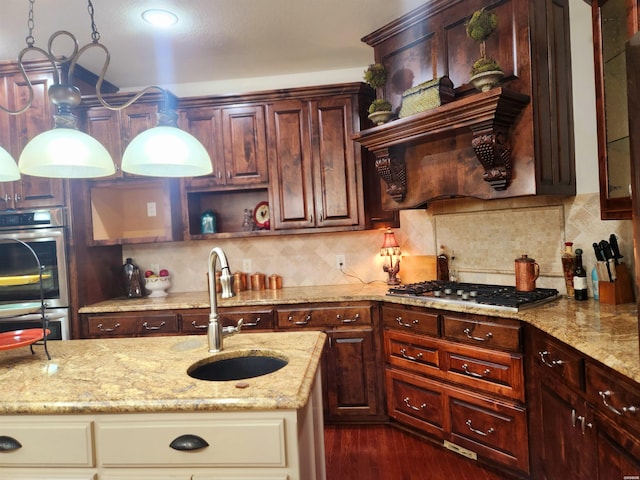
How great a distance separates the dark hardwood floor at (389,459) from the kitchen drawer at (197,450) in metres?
1.32

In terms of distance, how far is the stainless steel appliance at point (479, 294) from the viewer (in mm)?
2148

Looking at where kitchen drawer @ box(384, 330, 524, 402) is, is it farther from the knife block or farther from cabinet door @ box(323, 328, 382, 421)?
the knife block

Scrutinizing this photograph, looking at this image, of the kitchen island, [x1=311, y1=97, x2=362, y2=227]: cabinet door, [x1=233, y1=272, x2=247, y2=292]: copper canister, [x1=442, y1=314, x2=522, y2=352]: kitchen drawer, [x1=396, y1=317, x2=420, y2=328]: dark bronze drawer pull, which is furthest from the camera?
[x1=233, y1=272, x2=247, y2=292]: copper canister

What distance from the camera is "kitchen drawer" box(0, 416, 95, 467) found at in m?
1.26

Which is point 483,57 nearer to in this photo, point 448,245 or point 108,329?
point 448,245

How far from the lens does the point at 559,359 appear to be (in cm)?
171

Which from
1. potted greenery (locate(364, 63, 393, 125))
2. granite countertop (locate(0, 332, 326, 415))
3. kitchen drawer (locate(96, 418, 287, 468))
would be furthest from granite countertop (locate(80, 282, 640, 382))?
potted greenery (locate(364, 63, 393, 125))

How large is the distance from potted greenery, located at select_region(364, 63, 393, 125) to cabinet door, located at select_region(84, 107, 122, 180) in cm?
195

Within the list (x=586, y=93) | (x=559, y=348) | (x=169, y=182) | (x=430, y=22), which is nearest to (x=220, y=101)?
(x=169, y=182)

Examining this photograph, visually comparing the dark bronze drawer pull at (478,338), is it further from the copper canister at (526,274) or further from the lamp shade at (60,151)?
the lamp shade at (60,151)

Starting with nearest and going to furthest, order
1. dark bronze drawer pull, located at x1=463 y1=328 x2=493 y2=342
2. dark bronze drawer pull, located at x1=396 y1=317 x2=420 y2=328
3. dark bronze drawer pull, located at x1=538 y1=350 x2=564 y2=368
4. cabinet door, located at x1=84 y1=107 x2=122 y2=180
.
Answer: dark bronze drawer pull, located at x1=538 y1=350 x2=564 y2=368 → dark bronze drawer pull, located at x1=463 y1=328 x2=493 y2=342 → dark bronze drawer pull, located at x1=396 y1=317 x2=420 y2=328 → cabinet door, located at x1=84 y1=107 x2=122 y2=180

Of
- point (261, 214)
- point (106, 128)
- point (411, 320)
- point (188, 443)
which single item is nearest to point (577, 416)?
point (411, 320)

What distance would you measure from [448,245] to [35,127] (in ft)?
10.2

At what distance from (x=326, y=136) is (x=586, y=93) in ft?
5.43
